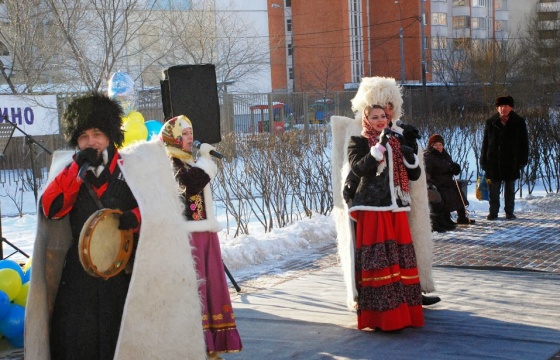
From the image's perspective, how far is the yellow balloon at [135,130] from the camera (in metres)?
7.25

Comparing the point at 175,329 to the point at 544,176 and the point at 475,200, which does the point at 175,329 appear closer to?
the point at 475,200

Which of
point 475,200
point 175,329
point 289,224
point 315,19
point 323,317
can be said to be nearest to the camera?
point 175,329

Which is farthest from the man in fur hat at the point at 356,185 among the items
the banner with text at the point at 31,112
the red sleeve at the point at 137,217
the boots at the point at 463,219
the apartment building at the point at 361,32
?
the apartment building at the point at 361,32

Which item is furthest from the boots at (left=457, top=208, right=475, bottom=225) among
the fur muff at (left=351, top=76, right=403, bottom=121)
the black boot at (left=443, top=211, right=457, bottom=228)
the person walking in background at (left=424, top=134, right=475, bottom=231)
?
the fur muff at (left=351, top=76, right=403, bottom=121)

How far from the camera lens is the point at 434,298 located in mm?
6527

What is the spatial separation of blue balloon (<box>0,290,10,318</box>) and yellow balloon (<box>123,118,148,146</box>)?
1876mm

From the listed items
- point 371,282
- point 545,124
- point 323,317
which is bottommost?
point 323,317

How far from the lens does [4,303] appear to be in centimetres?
595

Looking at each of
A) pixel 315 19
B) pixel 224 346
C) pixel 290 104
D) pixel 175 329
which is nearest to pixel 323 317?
pixel 224 346

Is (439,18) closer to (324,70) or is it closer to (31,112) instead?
(324,70)

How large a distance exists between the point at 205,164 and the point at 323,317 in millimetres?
1837

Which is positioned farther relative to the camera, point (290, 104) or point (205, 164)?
point (290, 104)

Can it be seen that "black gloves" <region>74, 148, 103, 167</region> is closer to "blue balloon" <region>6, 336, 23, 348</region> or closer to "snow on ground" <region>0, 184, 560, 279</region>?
"blue balloon" <region>6, 336, 23, 348</region>

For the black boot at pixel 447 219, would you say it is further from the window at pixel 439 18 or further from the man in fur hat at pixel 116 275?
the window at pixel 439 18
